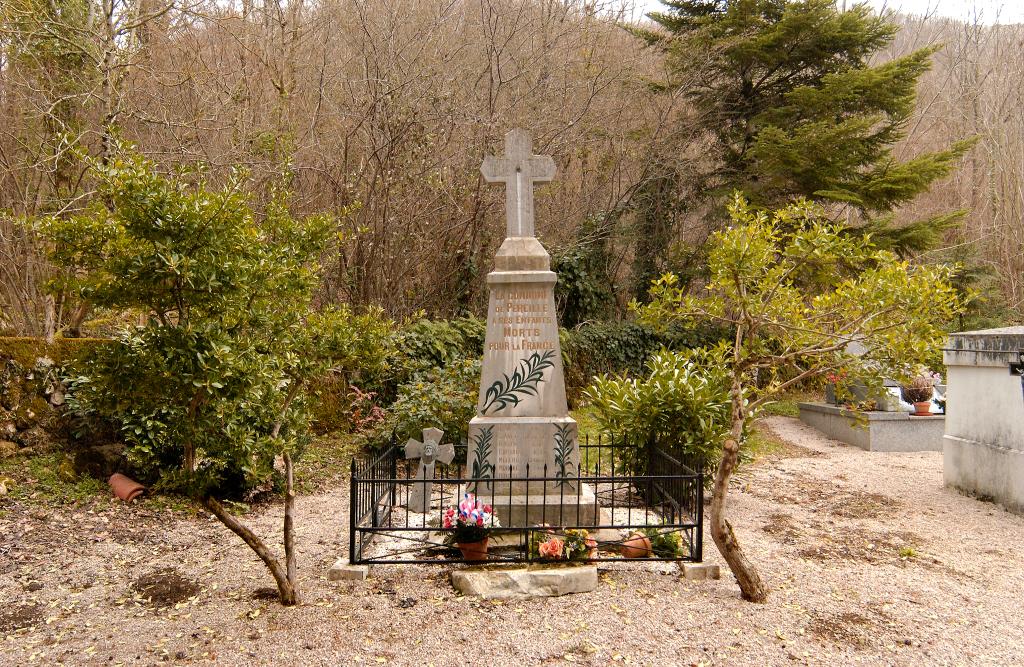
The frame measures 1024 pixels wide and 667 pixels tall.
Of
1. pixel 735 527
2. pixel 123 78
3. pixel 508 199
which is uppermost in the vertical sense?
pixel 123 78

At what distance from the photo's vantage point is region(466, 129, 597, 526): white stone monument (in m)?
6.25

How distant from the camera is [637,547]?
18.5 feet

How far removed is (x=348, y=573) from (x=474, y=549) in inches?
36.1

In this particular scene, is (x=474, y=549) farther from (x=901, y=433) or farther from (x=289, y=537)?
(x=901, y=433)

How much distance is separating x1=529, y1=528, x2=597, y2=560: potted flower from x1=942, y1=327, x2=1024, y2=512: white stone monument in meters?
5.14

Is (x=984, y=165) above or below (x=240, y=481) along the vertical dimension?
above

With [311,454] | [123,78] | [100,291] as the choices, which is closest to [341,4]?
[123,78]

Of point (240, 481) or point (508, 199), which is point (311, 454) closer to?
point (240, 481)

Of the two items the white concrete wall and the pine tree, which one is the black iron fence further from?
the pine tree

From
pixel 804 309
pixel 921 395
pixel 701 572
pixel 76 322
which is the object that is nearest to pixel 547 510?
pixel 701 572

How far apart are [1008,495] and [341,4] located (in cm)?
1264

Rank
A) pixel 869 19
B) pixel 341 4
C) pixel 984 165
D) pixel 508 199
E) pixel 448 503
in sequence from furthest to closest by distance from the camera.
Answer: pixel 984 165 → pixel 869 19 → pixel 341 4 → pixel 448 503 → pixel 508 199

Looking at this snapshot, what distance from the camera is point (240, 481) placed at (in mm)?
7633

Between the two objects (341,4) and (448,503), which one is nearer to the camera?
(448,503)
